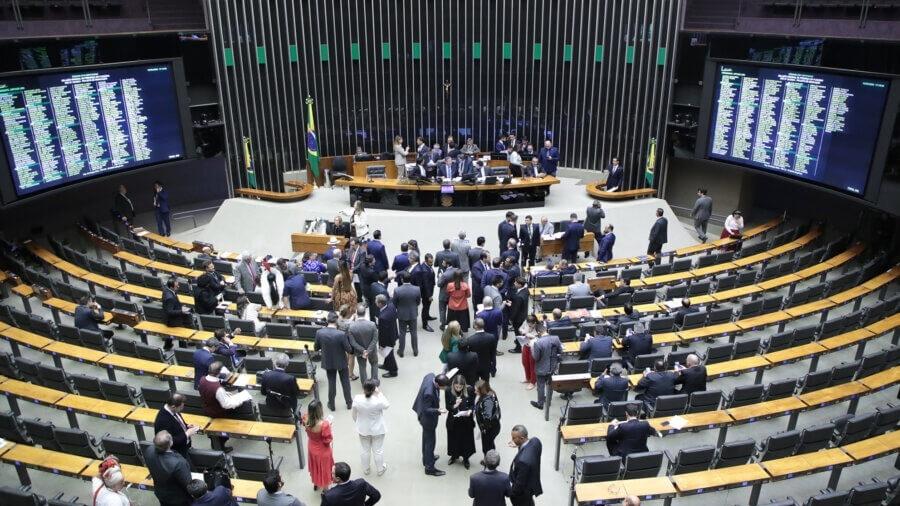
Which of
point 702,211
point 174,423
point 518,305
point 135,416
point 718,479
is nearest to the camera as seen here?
point 174,423

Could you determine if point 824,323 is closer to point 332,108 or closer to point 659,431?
point 659,431

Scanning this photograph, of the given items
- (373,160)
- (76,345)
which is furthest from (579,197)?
(76,345)

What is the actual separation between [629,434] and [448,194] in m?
8.62

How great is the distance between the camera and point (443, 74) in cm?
1861

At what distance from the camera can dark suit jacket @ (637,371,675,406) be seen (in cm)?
814

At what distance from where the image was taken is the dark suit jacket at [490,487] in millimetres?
6023

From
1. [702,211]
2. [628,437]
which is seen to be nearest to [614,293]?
[628,437]

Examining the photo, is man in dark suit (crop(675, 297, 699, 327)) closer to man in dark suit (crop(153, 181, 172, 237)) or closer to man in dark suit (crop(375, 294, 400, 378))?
man in dark suit (crop(375, 294, 400, 378))

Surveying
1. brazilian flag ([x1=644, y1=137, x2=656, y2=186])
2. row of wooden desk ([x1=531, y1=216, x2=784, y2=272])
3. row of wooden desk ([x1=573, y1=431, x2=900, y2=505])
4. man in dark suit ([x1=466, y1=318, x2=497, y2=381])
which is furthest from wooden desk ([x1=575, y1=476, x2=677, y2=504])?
brazilian flag ([x1=644, y1=137, x2=656, y2=186])

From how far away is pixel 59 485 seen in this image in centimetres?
774

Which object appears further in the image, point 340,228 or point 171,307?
point 340,228

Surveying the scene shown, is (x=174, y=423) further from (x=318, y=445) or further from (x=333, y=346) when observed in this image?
(x=333, y=346)

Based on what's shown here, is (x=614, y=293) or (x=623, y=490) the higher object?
(x=614, y=293)

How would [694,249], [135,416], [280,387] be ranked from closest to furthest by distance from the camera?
[280,387]
[135,416]
[694,249]
